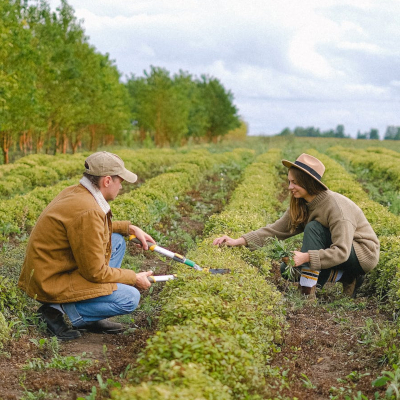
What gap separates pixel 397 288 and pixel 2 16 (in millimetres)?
19419

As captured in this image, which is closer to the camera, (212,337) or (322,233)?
(212,337)

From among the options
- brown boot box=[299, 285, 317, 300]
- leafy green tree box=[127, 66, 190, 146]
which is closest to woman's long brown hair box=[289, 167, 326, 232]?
brown boot box=[299, 285, 317, 300]

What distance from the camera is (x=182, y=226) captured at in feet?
32.8

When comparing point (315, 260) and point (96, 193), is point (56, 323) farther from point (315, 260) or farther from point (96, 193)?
point (315, 260)

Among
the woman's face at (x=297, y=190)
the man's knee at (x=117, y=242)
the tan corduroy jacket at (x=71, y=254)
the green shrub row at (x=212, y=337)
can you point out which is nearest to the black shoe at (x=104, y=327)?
the tan corduroy jacket at (x=71, y=254)

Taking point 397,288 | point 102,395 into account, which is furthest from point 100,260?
point 397,288

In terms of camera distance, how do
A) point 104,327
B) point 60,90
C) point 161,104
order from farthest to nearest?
point 161,104
point 60,90
point 104,327

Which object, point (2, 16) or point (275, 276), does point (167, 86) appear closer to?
point (2, 16)

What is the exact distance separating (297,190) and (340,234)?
2.27ft

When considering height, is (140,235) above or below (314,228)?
below

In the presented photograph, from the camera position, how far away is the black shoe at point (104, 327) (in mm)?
4680

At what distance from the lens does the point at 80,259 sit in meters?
4.13

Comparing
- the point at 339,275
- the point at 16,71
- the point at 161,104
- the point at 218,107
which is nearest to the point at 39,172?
the point at 16,71

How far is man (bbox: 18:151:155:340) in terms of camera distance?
4.12 m
